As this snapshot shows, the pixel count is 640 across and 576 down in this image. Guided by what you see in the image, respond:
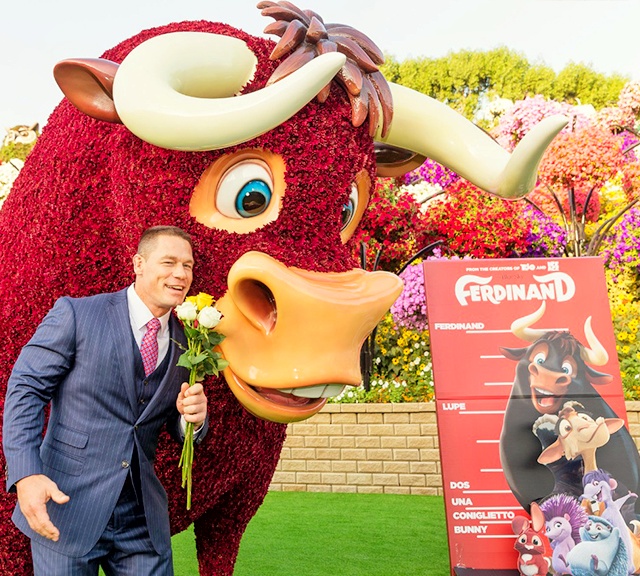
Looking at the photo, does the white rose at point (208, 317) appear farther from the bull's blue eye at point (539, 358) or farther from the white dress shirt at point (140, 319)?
the bull's blue eye at point (539, 358)

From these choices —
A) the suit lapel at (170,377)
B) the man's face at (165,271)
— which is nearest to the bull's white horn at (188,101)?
the man's face at (165,271)

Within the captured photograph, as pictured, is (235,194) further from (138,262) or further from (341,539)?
(341,539)

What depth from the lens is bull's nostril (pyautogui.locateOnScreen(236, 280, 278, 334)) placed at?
7.06 feet

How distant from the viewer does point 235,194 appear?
2.27m

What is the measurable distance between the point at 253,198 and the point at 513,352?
5.40ft

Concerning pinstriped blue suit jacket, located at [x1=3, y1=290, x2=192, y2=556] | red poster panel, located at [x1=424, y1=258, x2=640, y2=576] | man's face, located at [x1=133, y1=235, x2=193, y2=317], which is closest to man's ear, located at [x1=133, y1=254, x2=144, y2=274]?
man's face, located at [x1=133, y1=235, x2=193, y2=317]

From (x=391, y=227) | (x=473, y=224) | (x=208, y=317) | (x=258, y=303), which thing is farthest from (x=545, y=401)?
(x=473, y=224)

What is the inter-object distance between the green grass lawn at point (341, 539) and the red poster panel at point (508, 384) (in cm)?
121

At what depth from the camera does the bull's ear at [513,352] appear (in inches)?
135

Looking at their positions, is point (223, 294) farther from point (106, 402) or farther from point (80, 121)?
point (80, 121)

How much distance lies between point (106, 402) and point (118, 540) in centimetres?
36

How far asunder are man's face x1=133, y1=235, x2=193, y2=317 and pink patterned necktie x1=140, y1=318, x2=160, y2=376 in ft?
0.18

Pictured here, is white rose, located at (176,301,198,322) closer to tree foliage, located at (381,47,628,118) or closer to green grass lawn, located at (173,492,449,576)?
green grass lawn, located at (173,492,449,576)

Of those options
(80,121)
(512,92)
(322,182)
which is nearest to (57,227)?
(80,121)
